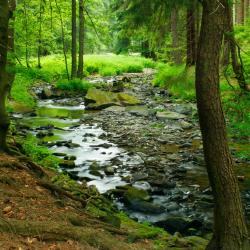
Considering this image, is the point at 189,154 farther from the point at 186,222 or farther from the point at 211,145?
the point at 211,145

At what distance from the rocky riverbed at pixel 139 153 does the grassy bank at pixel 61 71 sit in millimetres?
1122

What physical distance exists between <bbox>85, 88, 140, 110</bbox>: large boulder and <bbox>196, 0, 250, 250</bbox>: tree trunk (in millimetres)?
15621

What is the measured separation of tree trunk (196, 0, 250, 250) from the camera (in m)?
4.88

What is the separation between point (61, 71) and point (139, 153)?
19.3m

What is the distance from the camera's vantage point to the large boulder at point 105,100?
2077 centimetres

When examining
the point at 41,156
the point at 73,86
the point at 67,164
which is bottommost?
the point at 67,164

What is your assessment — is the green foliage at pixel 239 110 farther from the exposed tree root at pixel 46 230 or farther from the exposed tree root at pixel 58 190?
the exposed tree root at pixel 46 230

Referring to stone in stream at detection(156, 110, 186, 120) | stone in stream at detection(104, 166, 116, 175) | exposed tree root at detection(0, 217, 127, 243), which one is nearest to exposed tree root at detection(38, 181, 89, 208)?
exposed tree root at detection(0, 217, 127, 243)

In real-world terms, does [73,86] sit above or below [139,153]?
above

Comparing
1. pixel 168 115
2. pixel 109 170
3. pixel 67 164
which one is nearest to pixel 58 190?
pixel 109 170

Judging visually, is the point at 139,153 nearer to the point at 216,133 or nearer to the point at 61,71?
the point at 216,133

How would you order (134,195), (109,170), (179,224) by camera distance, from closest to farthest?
(179,224)
(134,195)
(109,170)

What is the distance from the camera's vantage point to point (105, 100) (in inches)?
838

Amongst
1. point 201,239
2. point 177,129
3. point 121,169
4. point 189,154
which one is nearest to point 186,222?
point 201,239
